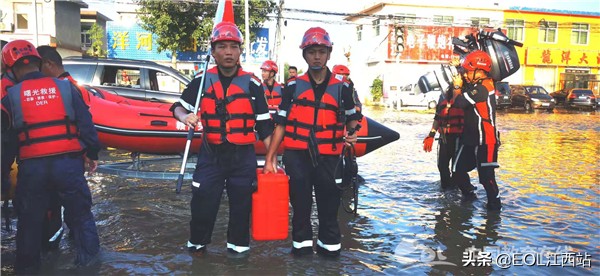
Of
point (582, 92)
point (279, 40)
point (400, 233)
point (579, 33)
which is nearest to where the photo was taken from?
point (400, 233)

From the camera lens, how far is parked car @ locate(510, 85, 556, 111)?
2923cm

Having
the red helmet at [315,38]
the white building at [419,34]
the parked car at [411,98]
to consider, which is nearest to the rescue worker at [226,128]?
the red helmet at [315,38]

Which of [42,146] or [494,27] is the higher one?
[494,27]

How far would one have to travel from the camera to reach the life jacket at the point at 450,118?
21.4 ft

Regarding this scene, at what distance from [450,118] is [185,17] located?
77.5 feet

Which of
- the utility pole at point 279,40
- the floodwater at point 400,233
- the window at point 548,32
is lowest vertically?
the floodwater at point 400,233

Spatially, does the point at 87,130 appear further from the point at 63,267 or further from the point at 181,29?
the point at 181,29

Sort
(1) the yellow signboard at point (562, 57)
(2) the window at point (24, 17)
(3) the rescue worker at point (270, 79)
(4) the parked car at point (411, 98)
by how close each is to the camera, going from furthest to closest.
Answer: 1. (1) the yellow signboard at point (562, 57)
2. (4) the parked car at point (411, 98)
3. (2) the window at point (24, 17)
4. (3) the rescue worker at point (270, 79)

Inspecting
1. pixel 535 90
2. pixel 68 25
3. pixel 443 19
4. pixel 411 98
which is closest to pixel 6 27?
pixel 68 25

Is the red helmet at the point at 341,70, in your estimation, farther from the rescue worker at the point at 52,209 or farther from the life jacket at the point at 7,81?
the life jacket at the point at 7,81

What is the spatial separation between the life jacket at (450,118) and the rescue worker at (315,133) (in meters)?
2.88

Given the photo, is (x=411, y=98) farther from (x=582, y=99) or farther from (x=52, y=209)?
(x=52, y=209)

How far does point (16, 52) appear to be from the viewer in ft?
12.1

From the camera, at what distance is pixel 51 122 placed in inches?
141
